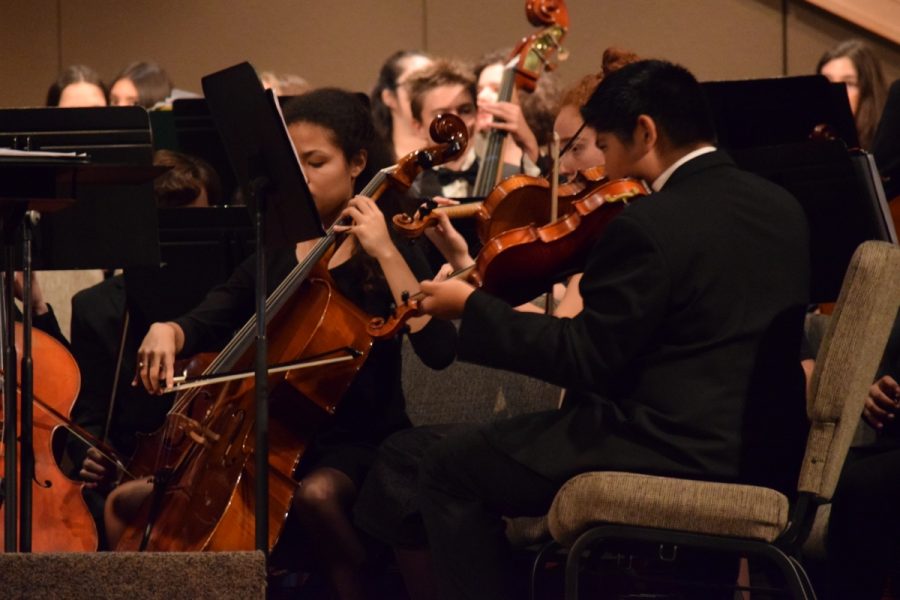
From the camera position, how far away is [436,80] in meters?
4.16

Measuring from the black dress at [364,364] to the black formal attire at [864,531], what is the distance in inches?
32.5

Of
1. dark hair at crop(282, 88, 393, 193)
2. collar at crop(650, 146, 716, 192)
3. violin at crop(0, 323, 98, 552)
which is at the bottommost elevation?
violin at crop(0, 323, 98, 552)

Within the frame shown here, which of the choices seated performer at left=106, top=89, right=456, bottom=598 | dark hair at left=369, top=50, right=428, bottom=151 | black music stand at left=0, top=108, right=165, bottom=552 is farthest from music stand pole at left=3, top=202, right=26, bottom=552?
dark hair at left=369, top=50, right=428, bottom=151

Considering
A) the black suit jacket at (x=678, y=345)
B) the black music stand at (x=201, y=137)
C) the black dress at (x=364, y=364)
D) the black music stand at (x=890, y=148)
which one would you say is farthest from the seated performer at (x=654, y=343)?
the black music stand at (x=201, y=137)

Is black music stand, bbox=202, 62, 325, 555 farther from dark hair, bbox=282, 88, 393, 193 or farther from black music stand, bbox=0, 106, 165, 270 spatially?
dark hair, bbox=282, 88, 393, 193

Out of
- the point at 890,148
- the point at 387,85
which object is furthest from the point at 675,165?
the point at 387,85

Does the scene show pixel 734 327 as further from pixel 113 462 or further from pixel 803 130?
pixel 113 462

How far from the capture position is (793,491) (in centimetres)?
212

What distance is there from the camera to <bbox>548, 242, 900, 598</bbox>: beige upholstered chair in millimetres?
1959

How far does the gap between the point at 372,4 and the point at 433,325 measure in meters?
3.76

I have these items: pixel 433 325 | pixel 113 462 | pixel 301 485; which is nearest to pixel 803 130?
pixel 433 325

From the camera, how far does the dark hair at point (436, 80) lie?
4.16m

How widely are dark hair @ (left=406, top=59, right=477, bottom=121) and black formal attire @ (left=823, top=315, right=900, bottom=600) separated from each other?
2.18 m

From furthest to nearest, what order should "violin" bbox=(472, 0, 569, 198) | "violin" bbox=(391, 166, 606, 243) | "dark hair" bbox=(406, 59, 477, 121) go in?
"dark hair" bbox=(406, 59, 477, 121), "violin" bbox=(472, 0, 569, 198), "violin" bbox=(391, 166, 606, 243)
